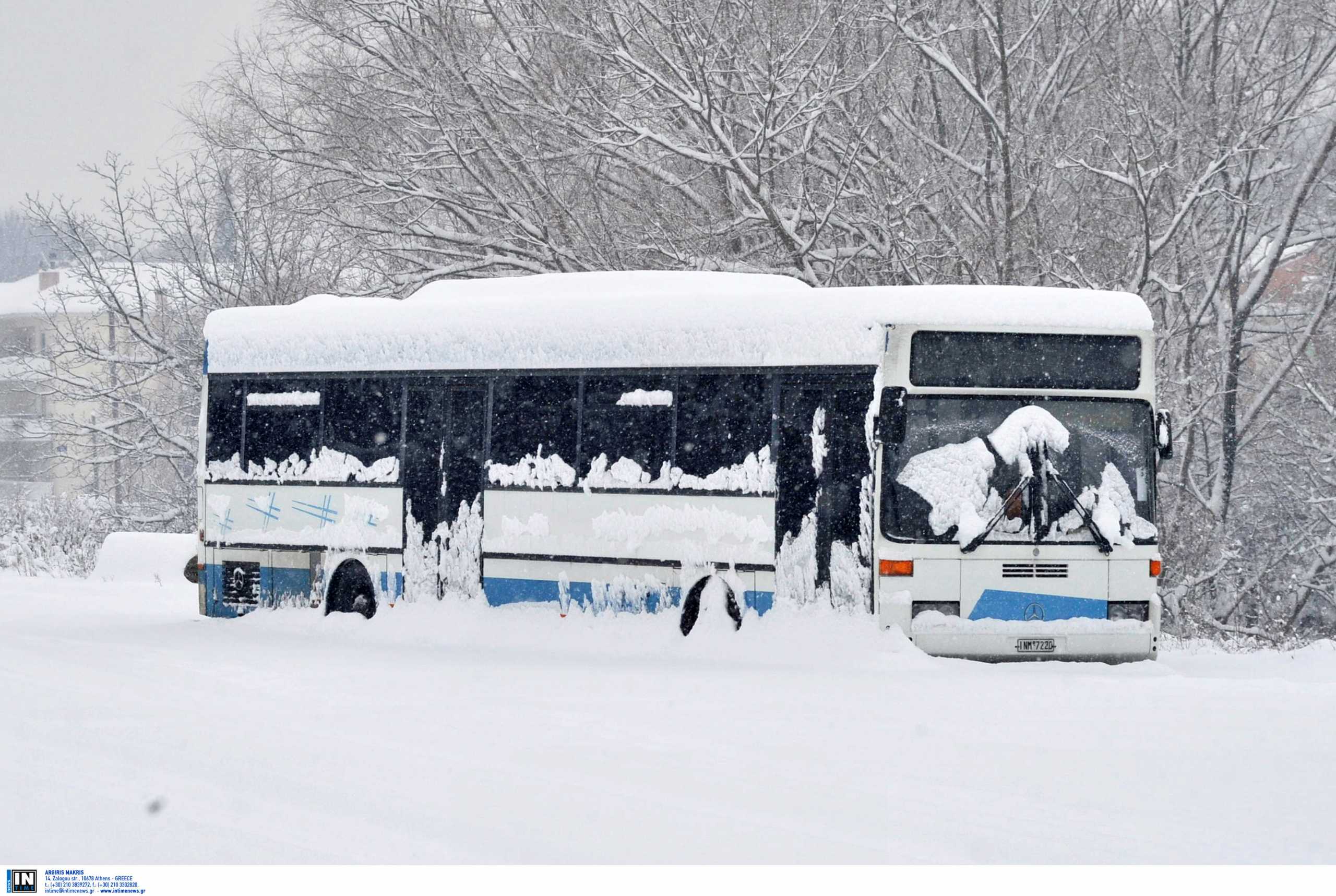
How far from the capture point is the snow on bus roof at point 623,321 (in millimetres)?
12516

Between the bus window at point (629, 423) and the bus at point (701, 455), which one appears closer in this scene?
the bus at point (701, 455)

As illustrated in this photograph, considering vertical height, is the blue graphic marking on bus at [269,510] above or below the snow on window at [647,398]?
below

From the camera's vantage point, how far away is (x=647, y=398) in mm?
13797

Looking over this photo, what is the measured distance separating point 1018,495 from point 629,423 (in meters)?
3.39

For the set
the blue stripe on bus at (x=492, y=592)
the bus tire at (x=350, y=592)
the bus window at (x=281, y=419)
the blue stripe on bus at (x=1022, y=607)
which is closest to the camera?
the blue stripe on bus at (x=1022, y=607)

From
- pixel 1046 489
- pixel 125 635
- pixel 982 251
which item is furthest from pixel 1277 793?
pixel 982 251

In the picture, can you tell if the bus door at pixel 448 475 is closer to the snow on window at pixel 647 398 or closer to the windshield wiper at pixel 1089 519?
the snow on window at pixel 647 398

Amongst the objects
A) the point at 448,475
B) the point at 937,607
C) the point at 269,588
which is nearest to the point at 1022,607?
the point at 937,607

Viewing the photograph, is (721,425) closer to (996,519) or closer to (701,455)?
(701,455)

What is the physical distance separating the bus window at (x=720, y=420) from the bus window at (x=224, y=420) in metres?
Answer: 5.25

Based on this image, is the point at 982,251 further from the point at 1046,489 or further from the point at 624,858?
the point at 624,858

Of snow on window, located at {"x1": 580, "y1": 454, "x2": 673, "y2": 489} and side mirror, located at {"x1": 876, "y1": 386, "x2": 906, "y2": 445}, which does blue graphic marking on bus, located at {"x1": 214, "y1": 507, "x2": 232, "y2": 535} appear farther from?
side mirror, located at {"x1": 876, "y1": 386, "x2": 906, "y2": 445}

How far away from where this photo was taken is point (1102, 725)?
957 cm

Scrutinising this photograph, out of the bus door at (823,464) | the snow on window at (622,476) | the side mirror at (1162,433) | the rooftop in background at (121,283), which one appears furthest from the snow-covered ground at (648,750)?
the rooftop in background at (121,283)
